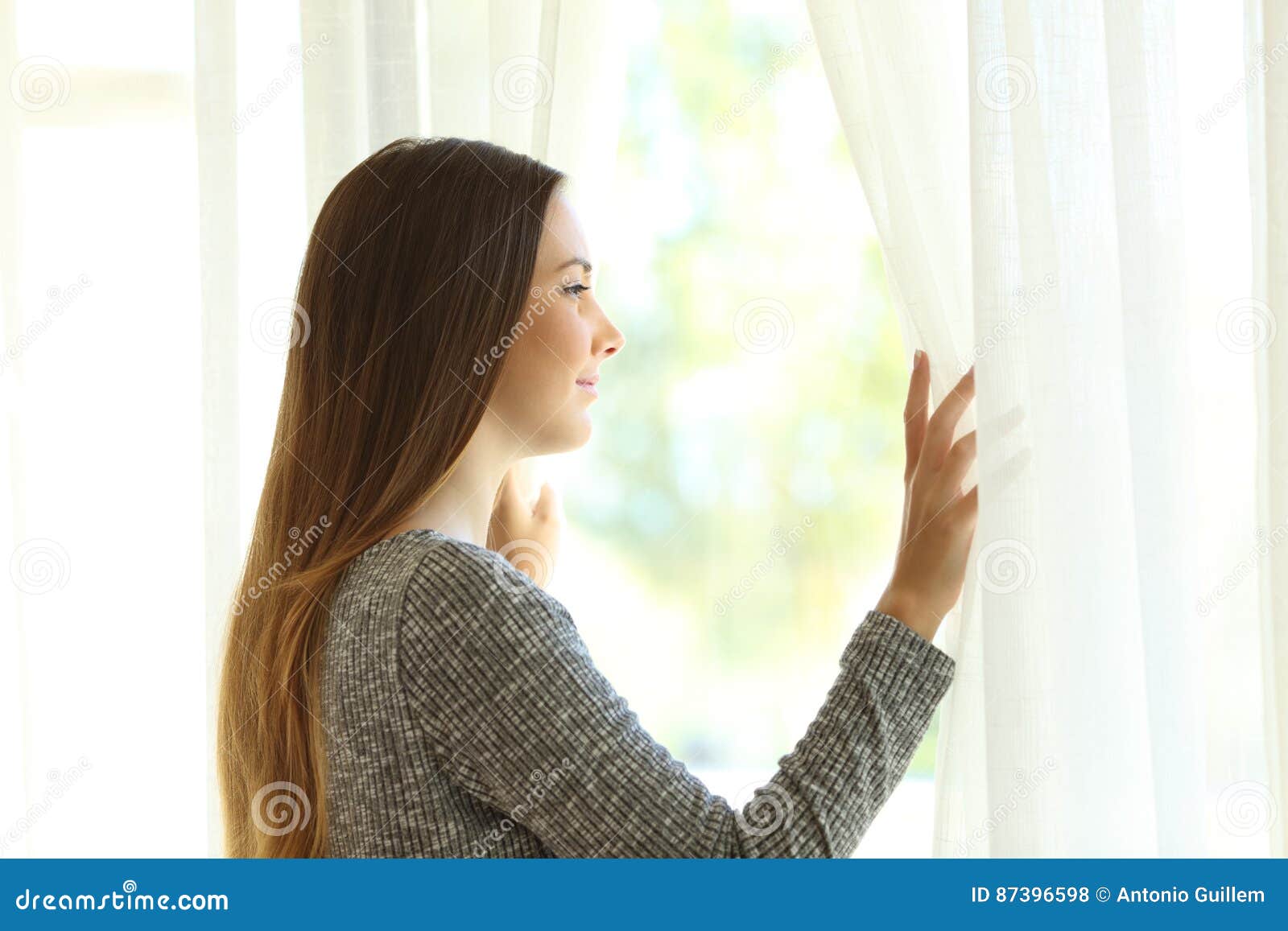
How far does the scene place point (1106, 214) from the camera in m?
1.03

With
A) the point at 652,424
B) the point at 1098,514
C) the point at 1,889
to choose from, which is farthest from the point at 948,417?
the point at 1,889

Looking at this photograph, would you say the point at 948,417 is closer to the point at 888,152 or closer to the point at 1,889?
the point at 888,152
